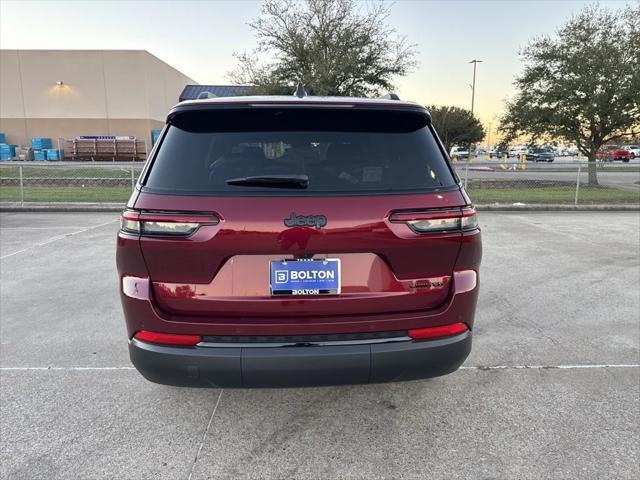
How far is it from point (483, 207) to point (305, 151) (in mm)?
11027

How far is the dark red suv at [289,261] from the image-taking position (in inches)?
83.4

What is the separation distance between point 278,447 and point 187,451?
0.50 meters

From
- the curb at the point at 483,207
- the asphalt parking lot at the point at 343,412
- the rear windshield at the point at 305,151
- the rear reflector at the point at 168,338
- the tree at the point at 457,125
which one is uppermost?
the tree at the point at 457,125

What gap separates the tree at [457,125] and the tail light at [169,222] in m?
46.2

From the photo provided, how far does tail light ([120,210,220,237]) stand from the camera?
6.90ft

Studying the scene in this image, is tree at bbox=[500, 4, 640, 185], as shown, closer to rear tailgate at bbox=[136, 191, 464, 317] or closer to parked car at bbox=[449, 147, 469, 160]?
rear tailgate at bbox=[136, 191, 464, 317]

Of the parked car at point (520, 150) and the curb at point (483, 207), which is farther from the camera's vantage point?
the parked car at point (520, 150)

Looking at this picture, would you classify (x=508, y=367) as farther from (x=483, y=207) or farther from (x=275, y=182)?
(x=483, y=207)

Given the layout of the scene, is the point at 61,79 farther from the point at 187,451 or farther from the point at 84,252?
the point at 187,451

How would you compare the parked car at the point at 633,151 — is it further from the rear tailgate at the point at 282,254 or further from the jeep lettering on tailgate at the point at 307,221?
the jeep lettering on tailgate at the point at 307,221

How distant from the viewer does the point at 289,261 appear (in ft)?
6.97

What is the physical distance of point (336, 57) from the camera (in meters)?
18.6

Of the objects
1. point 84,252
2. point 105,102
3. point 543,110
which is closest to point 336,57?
point 543,110

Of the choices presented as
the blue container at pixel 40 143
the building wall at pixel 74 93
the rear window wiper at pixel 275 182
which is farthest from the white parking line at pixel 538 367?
the building wall at pixel 74 93
